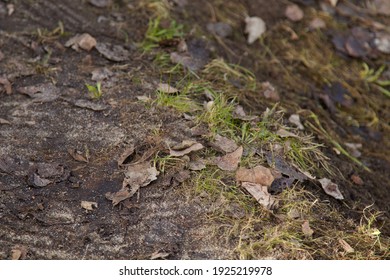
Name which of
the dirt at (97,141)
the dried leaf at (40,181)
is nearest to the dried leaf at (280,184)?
the dirt at (97,141)

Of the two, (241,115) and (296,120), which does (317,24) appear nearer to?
(296,120)

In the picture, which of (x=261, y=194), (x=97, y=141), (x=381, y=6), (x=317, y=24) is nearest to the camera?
(x=261, y=194)

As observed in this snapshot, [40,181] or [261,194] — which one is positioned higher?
[261,194]

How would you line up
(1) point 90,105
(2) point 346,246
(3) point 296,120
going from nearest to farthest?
(2) point 346,246 < (1) point 90,105 < (3) point 296,120

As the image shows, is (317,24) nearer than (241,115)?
No

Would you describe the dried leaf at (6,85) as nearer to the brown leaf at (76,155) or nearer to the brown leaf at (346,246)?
the brown leaf at (76,155)

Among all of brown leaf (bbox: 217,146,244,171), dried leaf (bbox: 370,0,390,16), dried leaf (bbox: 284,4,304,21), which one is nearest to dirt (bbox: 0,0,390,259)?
brown leaf (bbox: 217,146,244,171)

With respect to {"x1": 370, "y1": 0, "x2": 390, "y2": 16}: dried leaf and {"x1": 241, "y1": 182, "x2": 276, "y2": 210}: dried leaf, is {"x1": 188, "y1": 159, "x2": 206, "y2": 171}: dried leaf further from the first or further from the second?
{"x1": 370, "y1": 0, "x2": 390, "y2": 16}: dried leaf

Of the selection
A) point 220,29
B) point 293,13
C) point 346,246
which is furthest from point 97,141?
point 293,13
